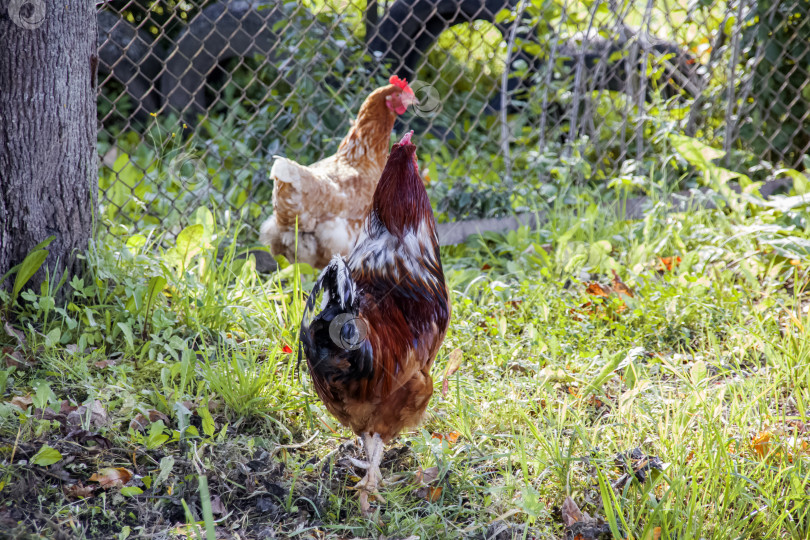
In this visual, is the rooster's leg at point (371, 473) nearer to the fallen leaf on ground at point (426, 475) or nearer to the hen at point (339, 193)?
the fallen leaf on ground at point (426, 475)

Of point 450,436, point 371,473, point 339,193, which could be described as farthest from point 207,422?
point 339,193

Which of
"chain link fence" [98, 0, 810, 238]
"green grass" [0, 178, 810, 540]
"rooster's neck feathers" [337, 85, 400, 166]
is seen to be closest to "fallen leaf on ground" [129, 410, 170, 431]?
"green grass" [0, 178, 810, 540]

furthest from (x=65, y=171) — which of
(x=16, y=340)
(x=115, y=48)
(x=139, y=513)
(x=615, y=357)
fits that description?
(x=115, y=48)

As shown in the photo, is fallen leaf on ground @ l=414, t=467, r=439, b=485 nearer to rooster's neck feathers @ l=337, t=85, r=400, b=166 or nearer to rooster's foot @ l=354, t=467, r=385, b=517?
rooster's foot @ l=354, t=467, r=385, b=517

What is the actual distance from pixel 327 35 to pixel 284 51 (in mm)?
648

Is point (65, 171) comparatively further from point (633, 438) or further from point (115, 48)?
point (115, 48)

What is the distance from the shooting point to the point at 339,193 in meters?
3.13

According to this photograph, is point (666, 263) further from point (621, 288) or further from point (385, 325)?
point (385, 325)

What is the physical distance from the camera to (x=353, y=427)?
1.94 meters

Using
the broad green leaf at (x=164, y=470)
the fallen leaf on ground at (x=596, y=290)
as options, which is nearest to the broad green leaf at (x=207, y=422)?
the broad green leaf at (x=164, y=470)

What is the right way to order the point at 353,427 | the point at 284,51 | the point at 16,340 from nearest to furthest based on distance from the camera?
the point at 353,427 < the point at 16,340 < the point at 284,51

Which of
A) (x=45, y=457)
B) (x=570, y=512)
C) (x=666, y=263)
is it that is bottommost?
(x=45, y=457)

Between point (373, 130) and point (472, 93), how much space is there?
4.94 feet

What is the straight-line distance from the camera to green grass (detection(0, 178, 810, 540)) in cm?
174
